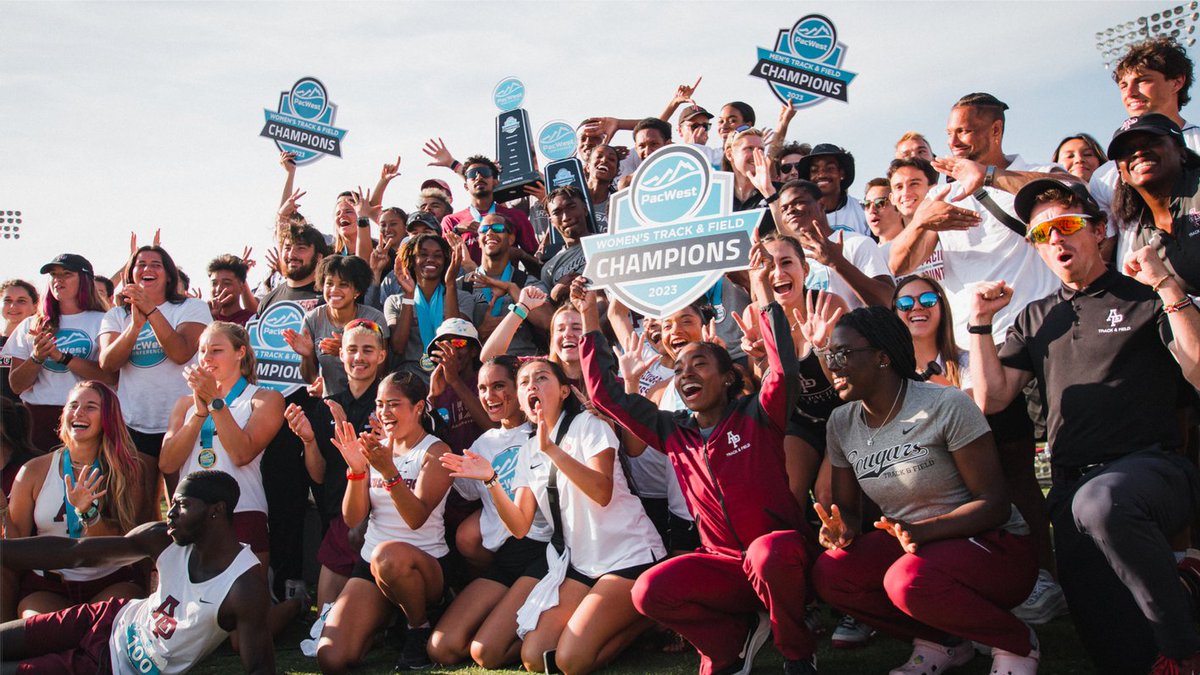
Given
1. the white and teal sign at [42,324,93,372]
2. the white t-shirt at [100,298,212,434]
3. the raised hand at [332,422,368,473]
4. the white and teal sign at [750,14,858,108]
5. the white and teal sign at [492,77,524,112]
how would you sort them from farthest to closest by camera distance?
the white and teal sign at [492,77,524,112], the white and teal sign at [750,14,858,108], the white and teal sign at [42,324,93,372], the white t-shirt at [100,298,212,434], the raised hand at [332,422,368,473]

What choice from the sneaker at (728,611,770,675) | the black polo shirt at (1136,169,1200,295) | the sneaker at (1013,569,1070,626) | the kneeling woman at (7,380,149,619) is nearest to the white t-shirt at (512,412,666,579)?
the sneaker at (728,611,770,675)

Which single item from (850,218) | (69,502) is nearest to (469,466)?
(69,502)

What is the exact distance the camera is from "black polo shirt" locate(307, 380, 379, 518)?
6.85 metres

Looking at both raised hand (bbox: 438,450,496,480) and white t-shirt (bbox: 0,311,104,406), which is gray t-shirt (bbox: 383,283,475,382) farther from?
white t-shirt (bbox: 0,311,104,406)

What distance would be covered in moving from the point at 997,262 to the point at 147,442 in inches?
238

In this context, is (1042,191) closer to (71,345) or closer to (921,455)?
(921,455)

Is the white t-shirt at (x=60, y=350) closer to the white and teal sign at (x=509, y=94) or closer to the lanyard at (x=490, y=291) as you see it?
the lanyard at (x=490, y=291)

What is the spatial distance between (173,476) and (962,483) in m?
5.32

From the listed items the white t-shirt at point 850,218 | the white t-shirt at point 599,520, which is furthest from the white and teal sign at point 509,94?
the white t-shirt at point 599,520

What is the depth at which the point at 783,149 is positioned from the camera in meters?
8.61

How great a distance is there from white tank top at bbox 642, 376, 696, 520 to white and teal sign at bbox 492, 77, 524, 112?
18.0 ft

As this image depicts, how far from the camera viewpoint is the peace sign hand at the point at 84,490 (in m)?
6.21

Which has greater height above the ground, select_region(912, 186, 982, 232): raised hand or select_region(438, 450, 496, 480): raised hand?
select_region(912, 186, 982, 232): raised hand

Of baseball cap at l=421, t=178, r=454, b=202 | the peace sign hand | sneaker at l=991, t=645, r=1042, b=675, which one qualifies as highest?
baseball cap at l=421, t=178, r=454, b=202
